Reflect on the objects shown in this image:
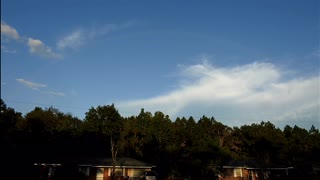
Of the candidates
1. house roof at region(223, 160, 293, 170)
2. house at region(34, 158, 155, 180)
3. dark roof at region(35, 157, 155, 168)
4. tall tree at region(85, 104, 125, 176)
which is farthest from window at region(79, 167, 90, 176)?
house roof at region(223, 160, 293, 170)

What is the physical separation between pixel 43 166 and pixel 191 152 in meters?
23.3

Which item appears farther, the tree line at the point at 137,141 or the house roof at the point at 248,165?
the house roof at the point at 248,165

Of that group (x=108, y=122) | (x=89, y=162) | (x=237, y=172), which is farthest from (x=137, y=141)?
(x=89, y=162)

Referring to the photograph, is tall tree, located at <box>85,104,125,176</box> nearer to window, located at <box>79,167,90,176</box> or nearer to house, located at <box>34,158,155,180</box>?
house, located at <box>34,158,155,180</box>

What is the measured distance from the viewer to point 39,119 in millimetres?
78938

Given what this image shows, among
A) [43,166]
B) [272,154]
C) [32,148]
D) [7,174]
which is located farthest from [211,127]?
[7,174]

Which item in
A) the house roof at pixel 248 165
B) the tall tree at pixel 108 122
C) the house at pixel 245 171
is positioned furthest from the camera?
the tall tree at pixel 108 122

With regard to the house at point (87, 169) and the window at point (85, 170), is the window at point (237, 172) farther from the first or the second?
the window at point (85, 170)

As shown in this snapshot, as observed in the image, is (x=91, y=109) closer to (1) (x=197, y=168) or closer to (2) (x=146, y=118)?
(2) (x=146, y=118)

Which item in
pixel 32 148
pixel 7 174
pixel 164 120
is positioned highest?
pixel 164 120

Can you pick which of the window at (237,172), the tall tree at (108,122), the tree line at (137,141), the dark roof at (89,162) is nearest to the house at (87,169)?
the dark roof at (89,162)

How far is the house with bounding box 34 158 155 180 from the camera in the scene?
46.9 meters

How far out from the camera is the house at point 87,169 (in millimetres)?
46875

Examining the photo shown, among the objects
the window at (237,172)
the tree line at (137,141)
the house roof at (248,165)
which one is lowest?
the window at (237,172)
